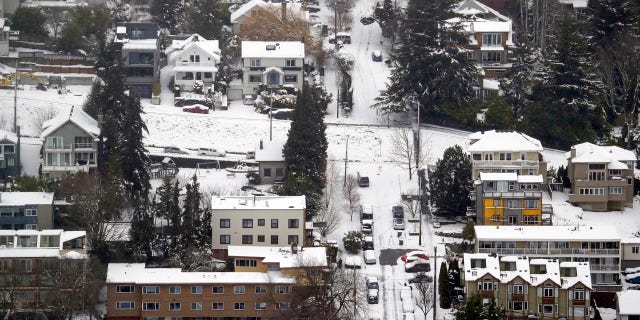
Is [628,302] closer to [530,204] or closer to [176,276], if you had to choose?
[530,204]

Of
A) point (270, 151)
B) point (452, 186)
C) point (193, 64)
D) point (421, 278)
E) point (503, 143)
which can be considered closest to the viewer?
point (421, 278)

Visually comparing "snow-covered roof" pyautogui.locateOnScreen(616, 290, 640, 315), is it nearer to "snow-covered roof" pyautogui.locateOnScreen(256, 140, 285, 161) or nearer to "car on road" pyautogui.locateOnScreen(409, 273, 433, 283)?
"car on road" pyautogui.locateOnScreen(409, 273, 433, 283)

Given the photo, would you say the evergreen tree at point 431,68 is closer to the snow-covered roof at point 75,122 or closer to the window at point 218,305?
the snow-covered roof at point 75,122

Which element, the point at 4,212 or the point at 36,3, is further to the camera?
the point at 36,3

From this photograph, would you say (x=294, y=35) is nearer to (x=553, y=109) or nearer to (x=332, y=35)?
(x=332, y=35)

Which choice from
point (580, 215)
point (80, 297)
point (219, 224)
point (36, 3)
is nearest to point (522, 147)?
point (580, 215)

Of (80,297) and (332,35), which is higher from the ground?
(332,35)

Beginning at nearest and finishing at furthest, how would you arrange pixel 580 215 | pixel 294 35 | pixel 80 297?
pixel 80 297, pixel 580 215, pixel 294 35

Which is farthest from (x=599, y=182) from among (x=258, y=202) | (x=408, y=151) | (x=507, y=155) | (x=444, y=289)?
(x=258, y=202)
